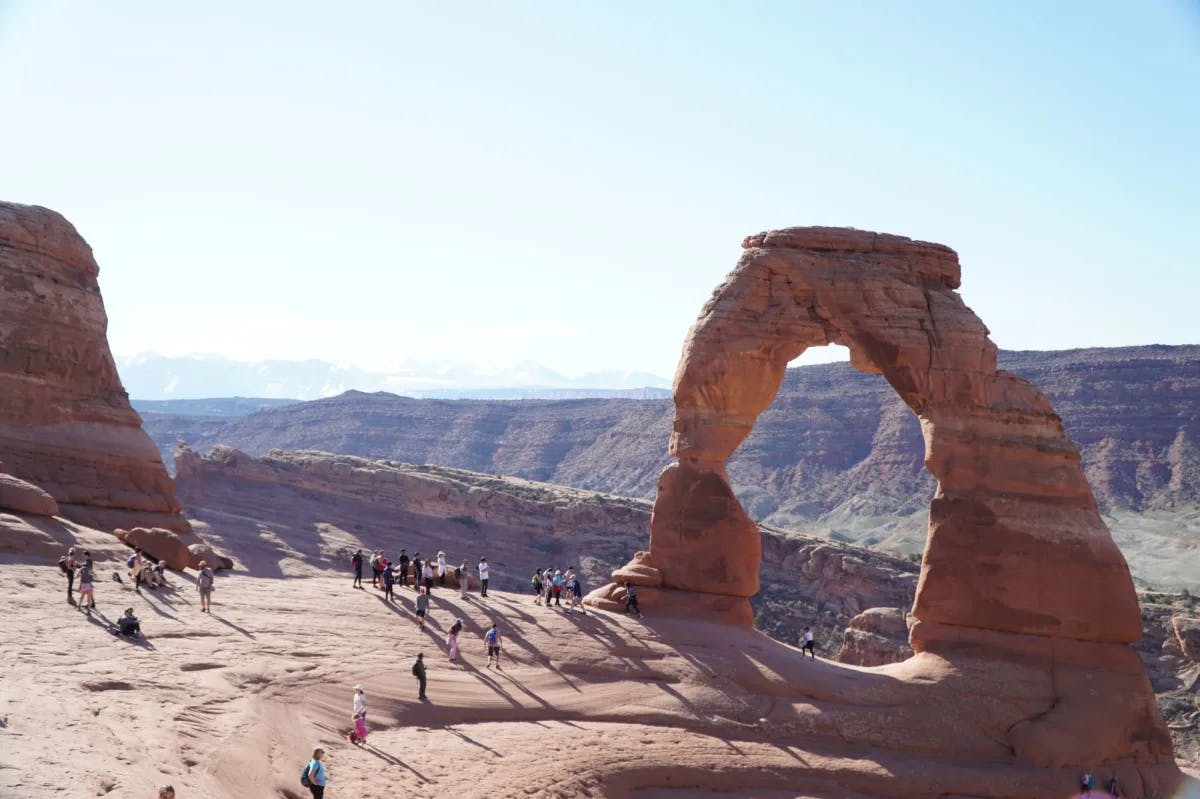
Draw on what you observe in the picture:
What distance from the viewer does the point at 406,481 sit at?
6266 cm

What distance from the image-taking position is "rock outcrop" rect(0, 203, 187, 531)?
31500 millimetres

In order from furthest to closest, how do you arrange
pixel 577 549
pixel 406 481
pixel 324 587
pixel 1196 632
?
pixel 406 481 → pixel 577 549 → pixel 1196 632 → pixel 324 587

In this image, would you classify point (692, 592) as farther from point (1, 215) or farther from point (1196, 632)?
point (1, 215)

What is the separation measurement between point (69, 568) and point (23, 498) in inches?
217

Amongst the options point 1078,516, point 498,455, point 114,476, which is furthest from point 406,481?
point 498,455

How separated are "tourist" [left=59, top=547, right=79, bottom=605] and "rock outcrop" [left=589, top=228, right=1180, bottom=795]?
431 inches

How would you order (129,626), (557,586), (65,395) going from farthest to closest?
(65,395)
(557,586)
(129,626)

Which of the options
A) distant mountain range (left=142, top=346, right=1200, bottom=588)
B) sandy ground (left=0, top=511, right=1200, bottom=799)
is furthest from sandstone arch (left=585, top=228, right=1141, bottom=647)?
distant mountain range (left=142, top=346, right=1200, bottom=588)

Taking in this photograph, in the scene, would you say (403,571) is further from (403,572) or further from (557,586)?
(557,586)

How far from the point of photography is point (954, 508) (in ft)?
84.7

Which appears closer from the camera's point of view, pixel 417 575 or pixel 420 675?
pixel 420 675

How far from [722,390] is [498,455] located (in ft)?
283

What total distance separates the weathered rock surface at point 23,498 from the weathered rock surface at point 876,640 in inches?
917

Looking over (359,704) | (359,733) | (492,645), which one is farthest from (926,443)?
(359,733)
